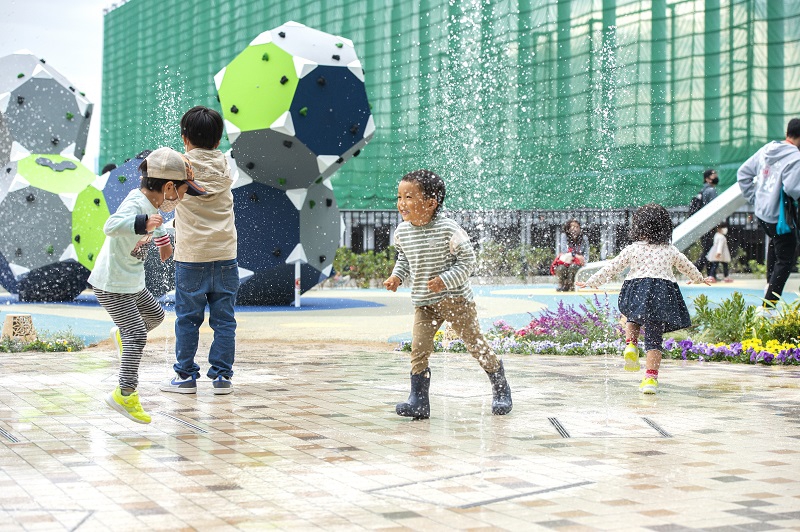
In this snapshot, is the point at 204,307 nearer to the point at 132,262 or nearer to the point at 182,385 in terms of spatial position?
the point at 182,385

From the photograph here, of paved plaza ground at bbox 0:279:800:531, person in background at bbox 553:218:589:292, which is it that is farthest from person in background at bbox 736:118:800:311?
person in background at bbox 553:218:589:292

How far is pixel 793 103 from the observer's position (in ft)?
146

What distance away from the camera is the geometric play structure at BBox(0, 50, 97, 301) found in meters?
18.2

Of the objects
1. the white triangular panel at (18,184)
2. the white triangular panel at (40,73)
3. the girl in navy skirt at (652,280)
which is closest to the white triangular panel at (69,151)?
the white triangular panel at (40,73)

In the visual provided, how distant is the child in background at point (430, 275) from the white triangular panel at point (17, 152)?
1490cm

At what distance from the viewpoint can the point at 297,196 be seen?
1722 cm

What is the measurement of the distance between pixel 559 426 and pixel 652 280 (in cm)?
199

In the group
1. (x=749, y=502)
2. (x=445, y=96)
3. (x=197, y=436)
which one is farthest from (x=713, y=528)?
(x=445, y=96)

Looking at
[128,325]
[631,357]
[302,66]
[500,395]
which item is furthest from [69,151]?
[500,395]

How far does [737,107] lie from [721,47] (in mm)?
2756

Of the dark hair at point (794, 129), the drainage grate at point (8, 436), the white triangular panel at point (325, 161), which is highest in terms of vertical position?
the white triangular panel at point (325, 161)

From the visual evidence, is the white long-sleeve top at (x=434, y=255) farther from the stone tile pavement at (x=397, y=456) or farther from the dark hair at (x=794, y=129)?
the dark hair at (x=794, y=129)

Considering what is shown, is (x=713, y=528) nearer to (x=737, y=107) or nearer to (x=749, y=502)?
(x=749, y=502)

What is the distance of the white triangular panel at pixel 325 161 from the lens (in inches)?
650
